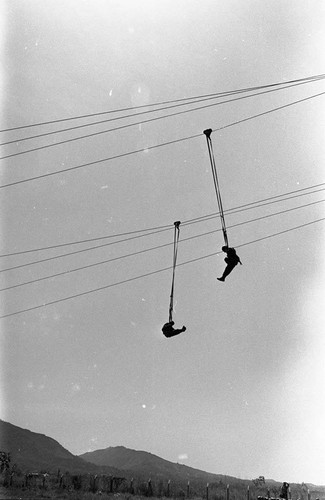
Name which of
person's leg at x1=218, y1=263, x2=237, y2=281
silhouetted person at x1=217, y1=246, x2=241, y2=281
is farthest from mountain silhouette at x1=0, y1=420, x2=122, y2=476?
silhouetted person at x1=217, y1=246, x2=241, y2=281

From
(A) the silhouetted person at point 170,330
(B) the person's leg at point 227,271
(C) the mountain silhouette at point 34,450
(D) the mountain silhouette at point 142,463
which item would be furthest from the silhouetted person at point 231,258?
(D) the mountain silhouette at point 142,463

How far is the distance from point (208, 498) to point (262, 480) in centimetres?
1798

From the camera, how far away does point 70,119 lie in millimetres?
12922

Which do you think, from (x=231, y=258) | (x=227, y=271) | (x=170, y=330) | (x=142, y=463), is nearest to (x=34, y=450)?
(x=142, y=463)

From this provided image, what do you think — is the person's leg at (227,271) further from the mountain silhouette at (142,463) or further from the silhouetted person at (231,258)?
the mountain silhouette at (142,463)

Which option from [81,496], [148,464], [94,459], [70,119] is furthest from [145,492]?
[94,459]

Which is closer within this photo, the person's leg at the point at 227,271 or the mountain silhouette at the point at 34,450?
the person's leg at the point at 227,271

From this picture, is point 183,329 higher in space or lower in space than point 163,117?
lower

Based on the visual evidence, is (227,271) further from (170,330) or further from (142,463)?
(142,463)

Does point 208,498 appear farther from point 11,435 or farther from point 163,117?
point 11,435

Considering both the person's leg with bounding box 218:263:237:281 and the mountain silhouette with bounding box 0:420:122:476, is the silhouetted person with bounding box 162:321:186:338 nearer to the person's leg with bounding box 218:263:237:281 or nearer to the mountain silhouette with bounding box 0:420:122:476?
the person's leg with bounding box 218:263:237:281

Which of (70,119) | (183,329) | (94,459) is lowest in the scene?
(183,329)

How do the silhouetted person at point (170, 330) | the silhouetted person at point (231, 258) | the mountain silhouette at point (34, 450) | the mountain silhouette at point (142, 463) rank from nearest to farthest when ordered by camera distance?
the silhouetted person at point (231, 258) < the silhouetted person at point (170, 330) < the mountain silhouette at point (34, 450) < the mountain silhouette at point (142, 463)

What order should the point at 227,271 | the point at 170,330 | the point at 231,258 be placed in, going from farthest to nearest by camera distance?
the point at 170,330 < the point at 227,271 < the point at 231,258
